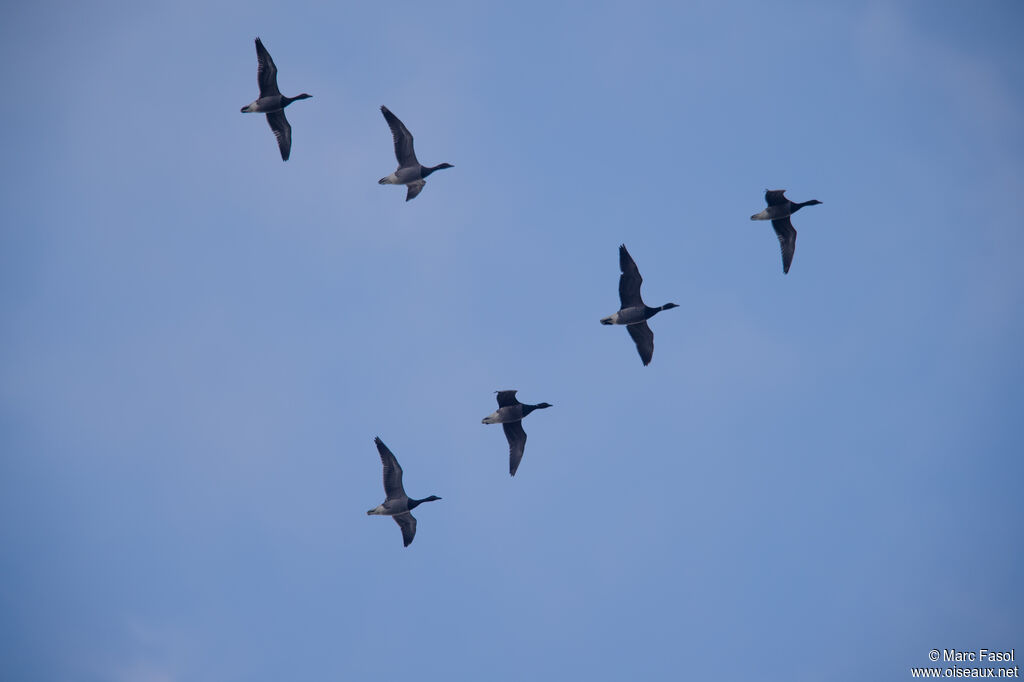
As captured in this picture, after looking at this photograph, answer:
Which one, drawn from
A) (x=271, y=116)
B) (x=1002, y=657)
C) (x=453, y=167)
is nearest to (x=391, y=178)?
(x=453, y=167)

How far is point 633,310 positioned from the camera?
35500 millimetres

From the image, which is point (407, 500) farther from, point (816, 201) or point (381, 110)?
point (816, 201)

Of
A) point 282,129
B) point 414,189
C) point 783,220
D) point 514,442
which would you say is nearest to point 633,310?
point 514,442

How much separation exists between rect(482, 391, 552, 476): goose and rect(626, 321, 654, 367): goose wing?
16.2ft

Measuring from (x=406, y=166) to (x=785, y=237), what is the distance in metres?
18.7

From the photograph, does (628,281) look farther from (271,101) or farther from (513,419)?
(271,101)

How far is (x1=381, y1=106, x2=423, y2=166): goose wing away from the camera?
37.5m

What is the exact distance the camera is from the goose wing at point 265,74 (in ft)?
118

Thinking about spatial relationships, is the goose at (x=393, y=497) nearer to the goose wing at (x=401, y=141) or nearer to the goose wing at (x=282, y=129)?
the goose wing at (x=401, y=141)

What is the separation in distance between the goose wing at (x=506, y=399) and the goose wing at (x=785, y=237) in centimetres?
1442

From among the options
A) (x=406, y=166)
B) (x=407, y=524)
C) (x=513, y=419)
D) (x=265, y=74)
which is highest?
(x=265, y=74)

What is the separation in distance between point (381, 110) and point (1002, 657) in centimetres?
4373

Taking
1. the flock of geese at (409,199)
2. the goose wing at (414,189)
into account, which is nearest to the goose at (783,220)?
the flock of geese at (409,199)

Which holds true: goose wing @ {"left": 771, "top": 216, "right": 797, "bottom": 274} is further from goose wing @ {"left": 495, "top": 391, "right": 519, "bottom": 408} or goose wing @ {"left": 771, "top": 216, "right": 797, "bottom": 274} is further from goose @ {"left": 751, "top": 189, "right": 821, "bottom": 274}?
goose wing @ {"left": 495, "top": 391, "right": 519, "bottom": 408}
